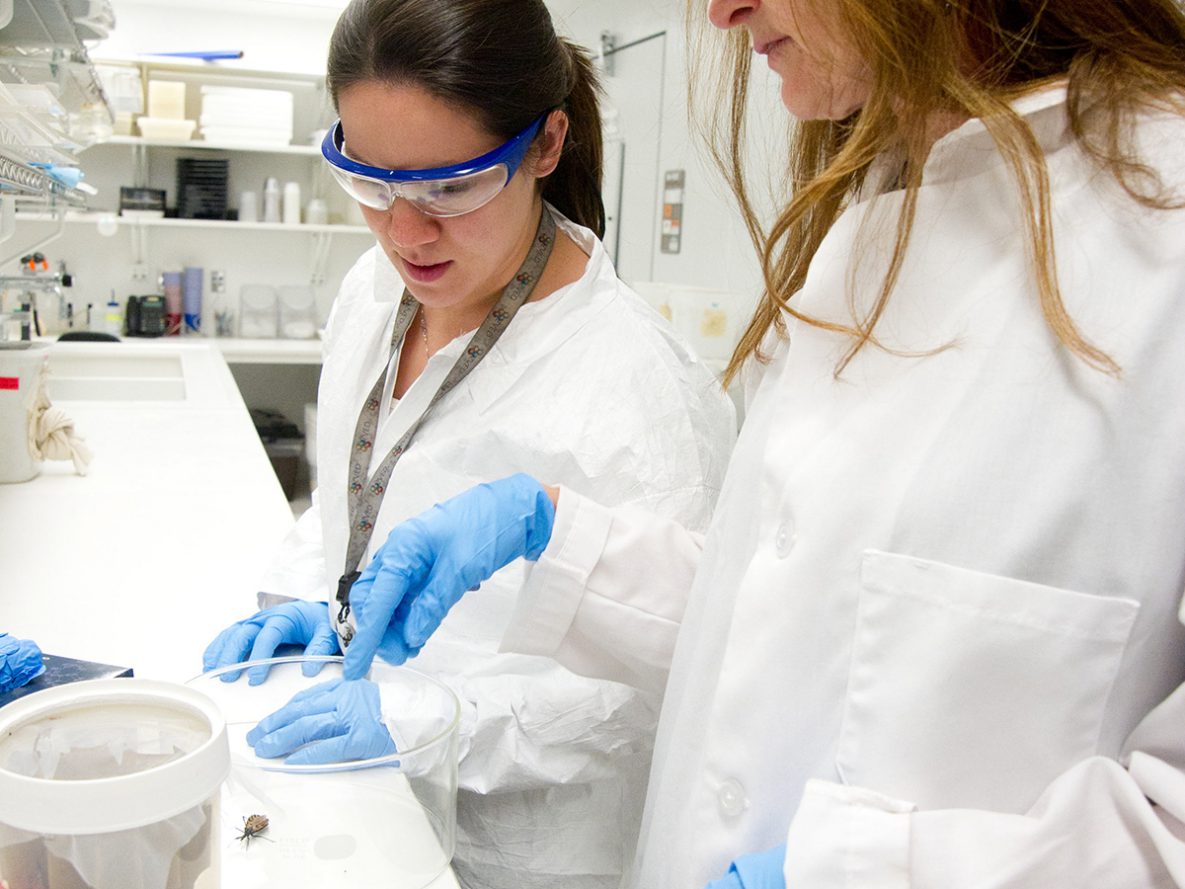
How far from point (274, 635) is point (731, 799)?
82 centimetres

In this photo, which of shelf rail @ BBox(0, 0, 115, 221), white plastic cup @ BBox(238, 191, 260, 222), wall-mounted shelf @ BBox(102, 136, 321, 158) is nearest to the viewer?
shelf rail @ BBox(0, 0, 115, 221)

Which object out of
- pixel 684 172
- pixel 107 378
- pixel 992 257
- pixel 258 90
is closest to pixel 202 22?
pixel 258 90

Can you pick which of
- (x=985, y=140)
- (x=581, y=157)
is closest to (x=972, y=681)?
(x=985, y=140)

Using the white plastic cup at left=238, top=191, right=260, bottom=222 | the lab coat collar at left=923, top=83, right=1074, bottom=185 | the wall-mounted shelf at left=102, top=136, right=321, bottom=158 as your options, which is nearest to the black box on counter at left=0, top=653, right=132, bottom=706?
the lab coat collar at left=923, top=83, right=1074, bottom=185

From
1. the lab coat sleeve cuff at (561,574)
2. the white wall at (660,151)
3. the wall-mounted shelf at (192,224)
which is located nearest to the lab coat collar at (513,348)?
the lab coat sleeve cuff at (561,574)

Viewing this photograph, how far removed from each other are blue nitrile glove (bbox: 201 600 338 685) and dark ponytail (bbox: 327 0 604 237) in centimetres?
77

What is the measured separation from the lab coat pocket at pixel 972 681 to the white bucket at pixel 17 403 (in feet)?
6.94

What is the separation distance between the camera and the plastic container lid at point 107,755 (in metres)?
0.56

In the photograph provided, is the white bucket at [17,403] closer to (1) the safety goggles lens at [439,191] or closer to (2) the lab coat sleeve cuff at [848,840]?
(1) the safety goggles lens at [439,191]

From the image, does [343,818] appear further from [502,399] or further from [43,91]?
[43,91]

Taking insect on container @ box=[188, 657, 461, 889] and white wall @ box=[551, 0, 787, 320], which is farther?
white wall @ box=[551, 0, 787, 320]

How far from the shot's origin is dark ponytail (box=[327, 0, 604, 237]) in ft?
4.11

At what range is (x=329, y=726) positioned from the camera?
104 centimetres

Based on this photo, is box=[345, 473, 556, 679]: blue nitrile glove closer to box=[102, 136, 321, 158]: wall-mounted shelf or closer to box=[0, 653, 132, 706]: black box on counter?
box=[0, 653, 132, 706]: black box on counter
